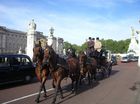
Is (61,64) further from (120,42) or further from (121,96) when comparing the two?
(120,42)

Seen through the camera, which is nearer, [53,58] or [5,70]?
[53,58]

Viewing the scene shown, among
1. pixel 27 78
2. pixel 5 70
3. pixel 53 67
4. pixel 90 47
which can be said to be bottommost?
pixel 27 78

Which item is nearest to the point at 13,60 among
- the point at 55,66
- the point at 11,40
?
the point at 55,66

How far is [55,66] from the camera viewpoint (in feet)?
35.3

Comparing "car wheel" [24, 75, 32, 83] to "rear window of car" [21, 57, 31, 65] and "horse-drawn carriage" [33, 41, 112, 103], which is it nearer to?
"rear window of car" [21, 57, 31, 65]

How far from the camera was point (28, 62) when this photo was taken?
1636 centimetres

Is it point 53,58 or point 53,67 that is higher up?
point 53,58

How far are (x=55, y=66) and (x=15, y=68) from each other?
4872mm

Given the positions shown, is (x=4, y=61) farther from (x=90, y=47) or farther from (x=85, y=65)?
(x=90, y=47)

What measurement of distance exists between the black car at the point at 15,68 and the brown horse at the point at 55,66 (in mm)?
4231

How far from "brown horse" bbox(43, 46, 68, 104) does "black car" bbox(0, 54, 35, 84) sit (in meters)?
4.23

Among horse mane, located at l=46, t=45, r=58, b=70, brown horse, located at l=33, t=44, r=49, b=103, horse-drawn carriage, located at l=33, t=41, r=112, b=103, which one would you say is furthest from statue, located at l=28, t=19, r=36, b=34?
horse mane, located at l=46, t=45, r=58, b=70

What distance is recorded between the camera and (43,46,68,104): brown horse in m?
10.2

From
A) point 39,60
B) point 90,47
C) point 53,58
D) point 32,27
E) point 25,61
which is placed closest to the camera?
point 53,58
